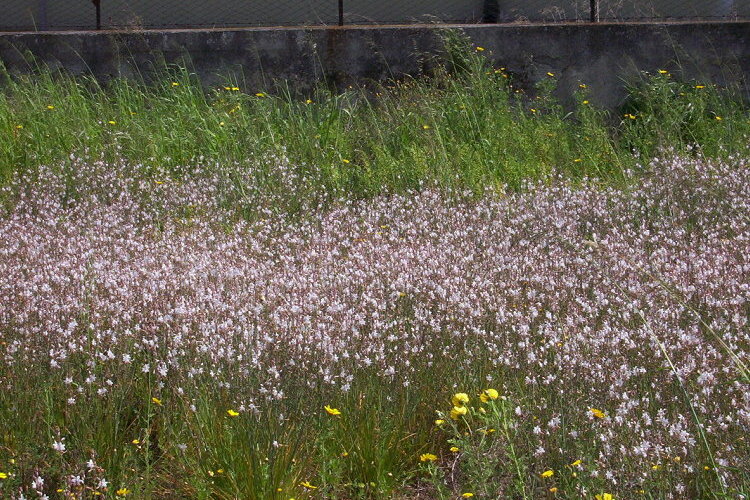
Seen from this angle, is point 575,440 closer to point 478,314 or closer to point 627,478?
point 627,478

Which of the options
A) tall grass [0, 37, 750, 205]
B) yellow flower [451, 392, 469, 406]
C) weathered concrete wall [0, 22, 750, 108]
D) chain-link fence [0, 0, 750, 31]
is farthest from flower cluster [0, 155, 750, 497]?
chain-link fence [0, 0, 750, 31]

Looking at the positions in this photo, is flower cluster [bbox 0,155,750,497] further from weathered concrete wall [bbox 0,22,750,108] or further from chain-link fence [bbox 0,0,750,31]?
chain-link fence [bbox 0,0,750,31]

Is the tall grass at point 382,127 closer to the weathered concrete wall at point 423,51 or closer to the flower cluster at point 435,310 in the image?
the weathered concrete wall at point 423,51

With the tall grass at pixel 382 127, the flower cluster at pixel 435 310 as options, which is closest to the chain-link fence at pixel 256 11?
the tall grass at pixel 382 127

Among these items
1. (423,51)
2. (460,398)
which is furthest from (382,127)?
(460,398)

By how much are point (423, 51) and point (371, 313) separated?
592 cm

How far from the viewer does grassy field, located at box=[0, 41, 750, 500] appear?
10.4 ft

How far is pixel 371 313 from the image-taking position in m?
4.38

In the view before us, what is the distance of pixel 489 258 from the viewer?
5.28m

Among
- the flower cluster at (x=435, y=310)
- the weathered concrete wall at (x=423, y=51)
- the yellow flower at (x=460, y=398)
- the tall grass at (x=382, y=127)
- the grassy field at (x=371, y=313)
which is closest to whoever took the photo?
the yellow flower at (x=460, y=398)

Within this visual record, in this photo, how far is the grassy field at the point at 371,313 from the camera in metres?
3.17

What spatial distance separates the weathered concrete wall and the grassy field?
4.37ft

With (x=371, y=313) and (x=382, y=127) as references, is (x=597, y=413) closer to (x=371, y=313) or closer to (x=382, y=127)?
(x=371, y=313)

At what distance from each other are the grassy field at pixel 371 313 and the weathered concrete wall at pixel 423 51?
4.37ft
